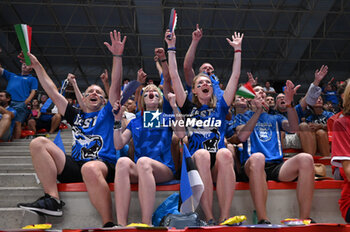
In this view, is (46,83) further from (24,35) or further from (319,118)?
(319,118)

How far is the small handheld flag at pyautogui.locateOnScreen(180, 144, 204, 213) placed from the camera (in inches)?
92.6

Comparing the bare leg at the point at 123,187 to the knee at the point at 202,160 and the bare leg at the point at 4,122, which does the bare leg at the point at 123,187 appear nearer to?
the knee at the point at 202,160

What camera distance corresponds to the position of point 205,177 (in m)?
2.53

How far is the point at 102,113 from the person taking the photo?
9.83ft

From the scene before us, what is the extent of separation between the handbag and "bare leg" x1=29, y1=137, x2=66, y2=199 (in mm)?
875

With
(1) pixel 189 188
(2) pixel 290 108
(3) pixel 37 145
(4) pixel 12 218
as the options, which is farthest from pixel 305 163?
(4) pixel 12 218

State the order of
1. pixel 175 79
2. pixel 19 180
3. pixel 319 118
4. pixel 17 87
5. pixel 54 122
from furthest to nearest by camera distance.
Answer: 1. pixel 54 122
2. pixel 17 87
3. pixel 319 118
4. pixel 19 180
5. pixel 175 79

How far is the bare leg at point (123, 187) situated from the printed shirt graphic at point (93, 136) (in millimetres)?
372

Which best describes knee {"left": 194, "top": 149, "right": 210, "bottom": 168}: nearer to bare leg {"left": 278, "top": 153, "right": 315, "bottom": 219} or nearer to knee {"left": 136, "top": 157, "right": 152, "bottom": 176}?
knee {"left": 136, "top": 157, "right": 152, "bottom": 176}

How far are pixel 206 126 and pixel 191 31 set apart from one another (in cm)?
1001

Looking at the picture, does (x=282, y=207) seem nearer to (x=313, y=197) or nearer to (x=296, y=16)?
(x=313, y=197)

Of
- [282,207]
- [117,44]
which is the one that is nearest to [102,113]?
[117,44]

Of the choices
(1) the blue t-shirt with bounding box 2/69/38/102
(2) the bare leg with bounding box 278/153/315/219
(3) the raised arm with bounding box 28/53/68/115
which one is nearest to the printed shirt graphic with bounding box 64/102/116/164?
(3) the raised arm with bounding box 28/53/68/115

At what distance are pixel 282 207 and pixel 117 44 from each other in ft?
5.96
